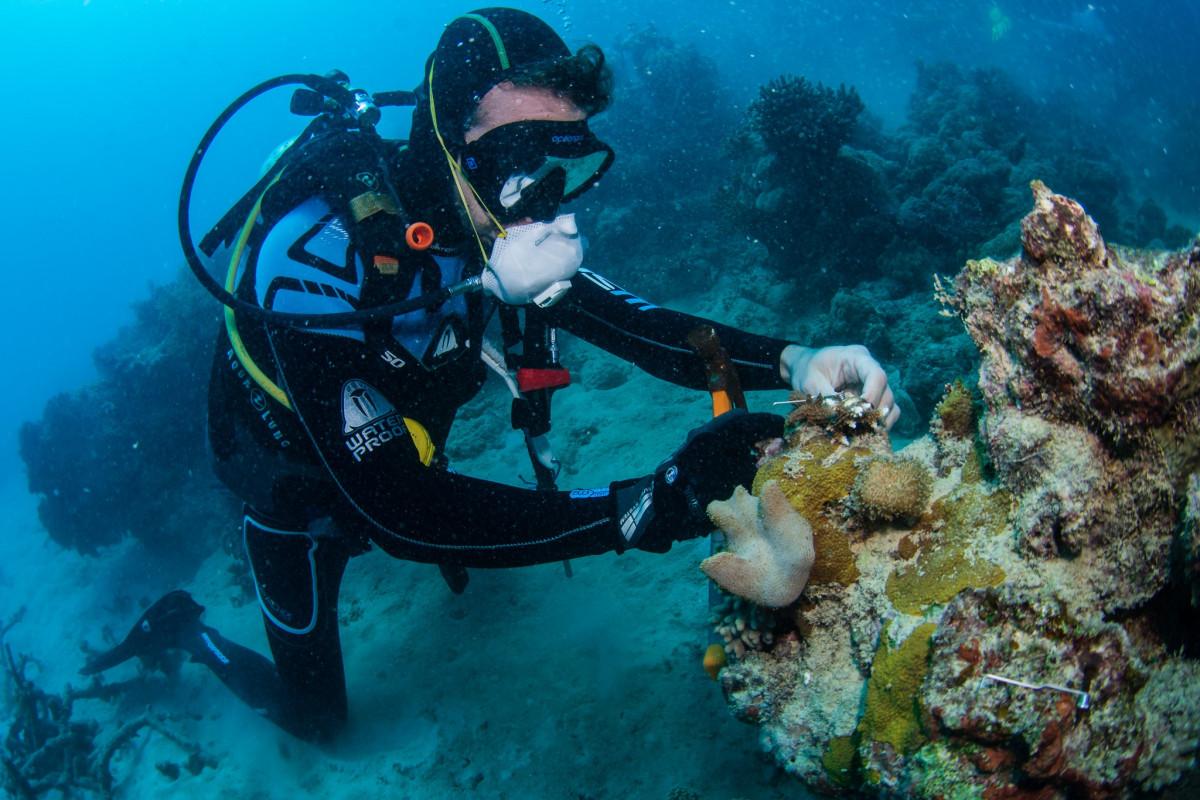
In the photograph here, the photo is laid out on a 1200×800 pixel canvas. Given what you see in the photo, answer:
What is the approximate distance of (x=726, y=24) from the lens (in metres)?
42.1

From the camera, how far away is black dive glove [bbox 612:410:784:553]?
2211 millimetres

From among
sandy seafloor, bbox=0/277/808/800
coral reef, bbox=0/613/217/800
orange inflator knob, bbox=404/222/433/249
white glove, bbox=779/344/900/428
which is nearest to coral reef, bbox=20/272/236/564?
sandy seafloor, bbox=0/277/808/800

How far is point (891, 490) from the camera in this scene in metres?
1.58

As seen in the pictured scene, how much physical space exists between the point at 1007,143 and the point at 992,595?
12897mm

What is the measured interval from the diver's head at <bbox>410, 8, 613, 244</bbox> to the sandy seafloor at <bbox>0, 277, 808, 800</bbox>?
9.16 ft

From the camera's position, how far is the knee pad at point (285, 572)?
158 inches

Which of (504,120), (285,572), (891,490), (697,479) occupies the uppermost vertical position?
(504,120)

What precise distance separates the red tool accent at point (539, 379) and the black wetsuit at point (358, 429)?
318 millimetres

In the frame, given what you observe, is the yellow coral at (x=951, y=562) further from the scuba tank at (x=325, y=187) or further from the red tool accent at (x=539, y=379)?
the red tool accent at (x=539, y=379)

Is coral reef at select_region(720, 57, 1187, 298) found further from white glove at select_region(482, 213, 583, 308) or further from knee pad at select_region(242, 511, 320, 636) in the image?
knee pad at select_region(242, 511, 320, 636)

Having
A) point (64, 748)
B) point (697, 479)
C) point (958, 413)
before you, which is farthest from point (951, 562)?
point (64, 748)

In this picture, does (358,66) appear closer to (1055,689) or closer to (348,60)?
(348,60)

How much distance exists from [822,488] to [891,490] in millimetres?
232

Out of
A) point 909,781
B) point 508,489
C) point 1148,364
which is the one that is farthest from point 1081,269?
point 508,489
